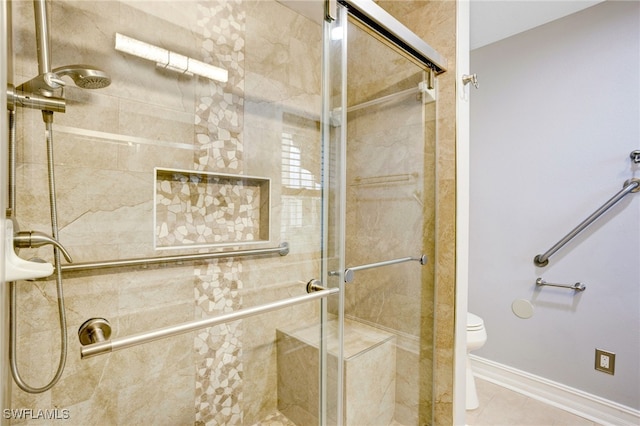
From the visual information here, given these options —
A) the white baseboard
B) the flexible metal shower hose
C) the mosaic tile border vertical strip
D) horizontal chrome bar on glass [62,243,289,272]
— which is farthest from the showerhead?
the white baseboard

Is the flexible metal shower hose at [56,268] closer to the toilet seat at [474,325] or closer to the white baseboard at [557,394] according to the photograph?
the toilet seat at [474,325]

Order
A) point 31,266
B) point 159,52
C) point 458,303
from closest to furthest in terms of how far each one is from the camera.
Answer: point 31,266
point 159,52
point 458,303

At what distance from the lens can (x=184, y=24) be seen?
1.06 m

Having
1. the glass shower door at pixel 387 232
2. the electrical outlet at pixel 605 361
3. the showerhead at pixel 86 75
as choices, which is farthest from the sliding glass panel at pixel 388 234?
the electrical outlet at pixel 605 361

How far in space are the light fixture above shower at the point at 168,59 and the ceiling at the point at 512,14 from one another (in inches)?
64.6

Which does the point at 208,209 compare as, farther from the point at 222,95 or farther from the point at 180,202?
the point at 222,95

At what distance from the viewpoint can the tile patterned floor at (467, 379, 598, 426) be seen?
66.4 inches

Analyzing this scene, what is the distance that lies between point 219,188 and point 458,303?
1176mm

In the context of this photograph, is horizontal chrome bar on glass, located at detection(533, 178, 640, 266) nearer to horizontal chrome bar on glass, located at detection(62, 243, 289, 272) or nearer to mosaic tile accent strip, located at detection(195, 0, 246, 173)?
horizontal chrome bar on glass, located at detection(62, 243, 289, 272)

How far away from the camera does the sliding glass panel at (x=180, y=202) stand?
85cm

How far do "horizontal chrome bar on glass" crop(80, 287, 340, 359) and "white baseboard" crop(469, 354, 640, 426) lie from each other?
5.69ft

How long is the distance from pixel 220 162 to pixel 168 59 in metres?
0.37

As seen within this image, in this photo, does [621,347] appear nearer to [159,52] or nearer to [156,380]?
[156,380]

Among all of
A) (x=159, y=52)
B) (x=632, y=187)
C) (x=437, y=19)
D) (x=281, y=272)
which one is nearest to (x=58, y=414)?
(x=281, y=272)
